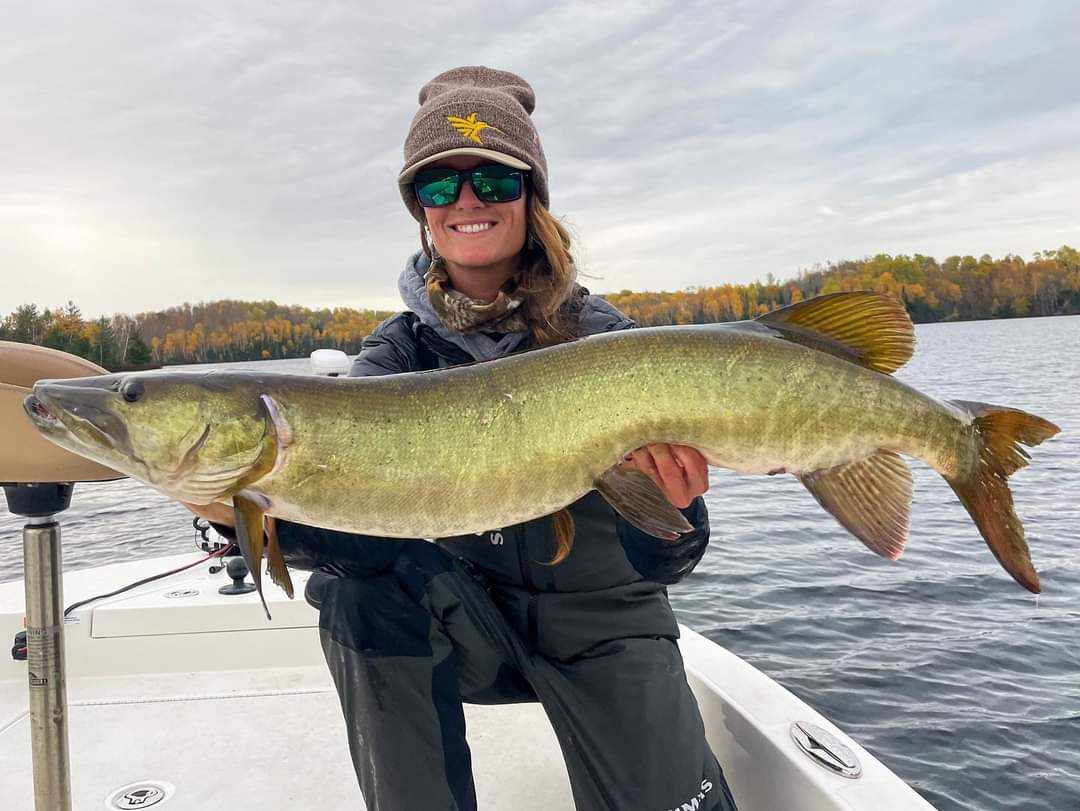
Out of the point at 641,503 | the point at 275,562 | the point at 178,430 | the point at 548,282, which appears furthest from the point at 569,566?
the point at 178,430

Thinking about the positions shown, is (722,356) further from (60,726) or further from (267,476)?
(60,726)

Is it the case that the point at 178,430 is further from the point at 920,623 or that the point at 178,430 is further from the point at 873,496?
the point at 920,623

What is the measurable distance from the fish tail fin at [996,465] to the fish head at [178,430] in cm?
189

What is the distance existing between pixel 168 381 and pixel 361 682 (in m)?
1.00

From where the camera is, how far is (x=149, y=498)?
48.1ft

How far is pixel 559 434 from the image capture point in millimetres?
2105

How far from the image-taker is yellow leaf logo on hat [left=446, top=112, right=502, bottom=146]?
2646mm

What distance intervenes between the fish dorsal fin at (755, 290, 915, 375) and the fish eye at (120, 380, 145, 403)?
5.54 feet

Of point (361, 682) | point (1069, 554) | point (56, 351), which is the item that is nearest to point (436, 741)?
point (361, 682)

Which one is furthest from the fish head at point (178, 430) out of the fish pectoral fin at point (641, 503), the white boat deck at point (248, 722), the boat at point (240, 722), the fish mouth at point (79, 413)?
the white boat deck at point (248, 722)

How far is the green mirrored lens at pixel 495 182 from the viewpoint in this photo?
2.73m

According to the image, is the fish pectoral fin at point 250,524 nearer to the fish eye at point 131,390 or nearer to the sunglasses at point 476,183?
the fish eye at point 131,390

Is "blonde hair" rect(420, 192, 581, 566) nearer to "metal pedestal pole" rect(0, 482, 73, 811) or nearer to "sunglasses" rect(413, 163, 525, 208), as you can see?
"sunglasses" rect(413, 163, 525, 208)

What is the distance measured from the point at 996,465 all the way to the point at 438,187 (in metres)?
1.95
